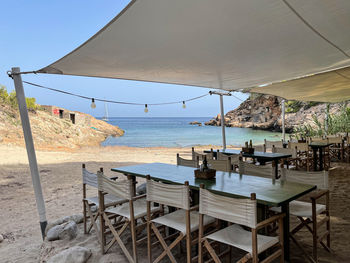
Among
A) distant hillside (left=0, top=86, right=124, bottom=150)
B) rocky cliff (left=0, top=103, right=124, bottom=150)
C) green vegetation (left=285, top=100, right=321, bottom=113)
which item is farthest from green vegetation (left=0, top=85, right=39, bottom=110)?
green vegetation (left=285, top=100, right=321, bottom=113)

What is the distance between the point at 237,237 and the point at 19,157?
1052 centimetres

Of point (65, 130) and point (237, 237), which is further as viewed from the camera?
point (65, 130)

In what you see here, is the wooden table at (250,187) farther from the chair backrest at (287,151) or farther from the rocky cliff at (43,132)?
the rocky cliff at (43,132)

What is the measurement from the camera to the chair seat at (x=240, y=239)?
1719 millimetres

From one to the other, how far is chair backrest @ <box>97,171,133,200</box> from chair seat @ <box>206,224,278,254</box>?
813 mm

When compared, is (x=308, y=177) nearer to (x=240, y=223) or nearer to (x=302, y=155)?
(x=240, y=223)

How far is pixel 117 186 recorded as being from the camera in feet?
7.86

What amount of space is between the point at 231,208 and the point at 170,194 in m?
0.56

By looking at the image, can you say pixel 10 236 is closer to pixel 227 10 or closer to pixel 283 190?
pixel 283 190

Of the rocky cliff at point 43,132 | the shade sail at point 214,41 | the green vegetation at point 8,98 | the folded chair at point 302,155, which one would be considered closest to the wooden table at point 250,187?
the shade sail at point 214,41

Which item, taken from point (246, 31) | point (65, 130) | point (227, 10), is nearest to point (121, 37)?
point (227, 10)

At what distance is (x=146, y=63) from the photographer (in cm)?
339

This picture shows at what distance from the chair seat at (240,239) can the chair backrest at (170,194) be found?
0.32 metres

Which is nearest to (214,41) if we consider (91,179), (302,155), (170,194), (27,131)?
(170,194)
